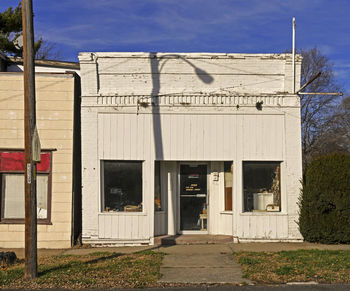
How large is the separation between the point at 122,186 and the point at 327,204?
5209mm

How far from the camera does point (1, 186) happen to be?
1198 centimetres

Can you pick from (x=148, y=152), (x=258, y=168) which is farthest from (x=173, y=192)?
(x=258, y=168)

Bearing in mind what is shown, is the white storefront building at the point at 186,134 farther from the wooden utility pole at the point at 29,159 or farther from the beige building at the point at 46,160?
the wooden utility pole at the point at 29,159

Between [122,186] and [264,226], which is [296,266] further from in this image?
[122,186]

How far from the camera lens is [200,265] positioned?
365 inches

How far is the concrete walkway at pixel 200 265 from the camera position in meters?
8.20

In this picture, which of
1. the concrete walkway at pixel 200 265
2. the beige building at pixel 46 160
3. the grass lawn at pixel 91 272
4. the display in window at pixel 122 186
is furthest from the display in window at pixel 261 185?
the beige building at pixel 46 160

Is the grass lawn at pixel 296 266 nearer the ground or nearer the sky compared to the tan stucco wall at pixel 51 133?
nearer the ground

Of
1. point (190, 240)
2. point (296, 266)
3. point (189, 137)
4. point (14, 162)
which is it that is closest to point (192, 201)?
point (190, 240)

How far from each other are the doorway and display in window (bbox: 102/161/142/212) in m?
1.25

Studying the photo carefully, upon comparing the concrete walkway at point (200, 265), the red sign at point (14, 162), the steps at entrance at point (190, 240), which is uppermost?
the red sign at point (14, 162)

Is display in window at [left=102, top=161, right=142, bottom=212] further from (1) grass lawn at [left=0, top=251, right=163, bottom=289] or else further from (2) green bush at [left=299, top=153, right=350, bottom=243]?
(2) green bush at [left=299, top=153, right=350, bottom=243]

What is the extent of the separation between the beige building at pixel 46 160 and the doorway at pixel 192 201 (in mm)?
2879

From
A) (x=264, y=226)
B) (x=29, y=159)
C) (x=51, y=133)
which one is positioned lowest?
(x=264, y=226)
